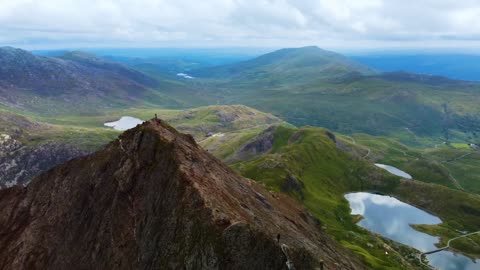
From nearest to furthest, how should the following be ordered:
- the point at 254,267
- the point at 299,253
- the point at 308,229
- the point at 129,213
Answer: the point at 254,267 < the point at 299,253 < the point at 129,213 < the point at 308,229

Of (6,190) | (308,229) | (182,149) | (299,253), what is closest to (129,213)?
(182,149)

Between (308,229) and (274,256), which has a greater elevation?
(274,256)

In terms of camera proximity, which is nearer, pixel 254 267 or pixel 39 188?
pixel 254 267

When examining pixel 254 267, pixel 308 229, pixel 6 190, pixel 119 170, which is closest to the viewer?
pixel 254 267

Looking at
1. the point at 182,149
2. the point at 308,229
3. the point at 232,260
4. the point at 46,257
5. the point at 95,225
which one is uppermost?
the point at 182,149

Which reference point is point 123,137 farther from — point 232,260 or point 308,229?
point 308,229

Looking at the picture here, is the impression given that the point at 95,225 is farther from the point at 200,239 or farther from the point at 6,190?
the point at 6,190

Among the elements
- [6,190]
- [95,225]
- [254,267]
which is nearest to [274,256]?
[254,267]
